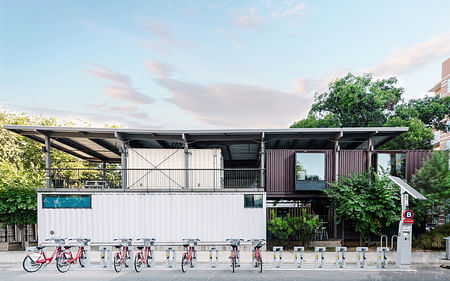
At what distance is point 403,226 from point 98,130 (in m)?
13.8

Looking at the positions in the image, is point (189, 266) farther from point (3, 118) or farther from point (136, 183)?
point (3, 118)

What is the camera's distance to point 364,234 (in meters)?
13.7

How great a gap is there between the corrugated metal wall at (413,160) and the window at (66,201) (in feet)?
53.0

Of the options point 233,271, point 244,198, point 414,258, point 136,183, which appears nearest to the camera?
point 233,271

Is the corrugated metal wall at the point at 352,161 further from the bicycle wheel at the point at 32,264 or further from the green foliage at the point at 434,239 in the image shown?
the bicycle wheel at the point at 32,264

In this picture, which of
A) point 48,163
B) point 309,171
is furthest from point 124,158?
point 309,171

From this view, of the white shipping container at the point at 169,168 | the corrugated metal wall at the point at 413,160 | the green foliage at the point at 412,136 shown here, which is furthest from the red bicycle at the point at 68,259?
the green foliage at the point at 412,136

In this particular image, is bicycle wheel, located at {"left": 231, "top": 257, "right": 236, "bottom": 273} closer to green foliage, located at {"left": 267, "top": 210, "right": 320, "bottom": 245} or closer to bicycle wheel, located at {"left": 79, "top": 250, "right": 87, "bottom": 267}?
green foliage, located at {"left": 267, "top": 210, "right": 320, "bottom": 245}

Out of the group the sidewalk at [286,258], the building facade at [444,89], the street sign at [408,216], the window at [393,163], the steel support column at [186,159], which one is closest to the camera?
the street sign at [408,216]

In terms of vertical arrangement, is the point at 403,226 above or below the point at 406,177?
below

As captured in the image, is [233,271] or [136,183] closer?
[233,271]

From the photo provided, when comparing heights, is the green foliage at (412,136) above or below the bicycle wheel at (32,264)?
above

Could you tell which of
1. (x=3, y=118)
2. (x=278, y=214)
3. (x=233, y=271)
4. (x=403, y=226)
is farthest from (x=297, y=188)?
(x=3, y=118)

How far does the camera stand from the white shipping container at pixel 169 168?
1528 cm
